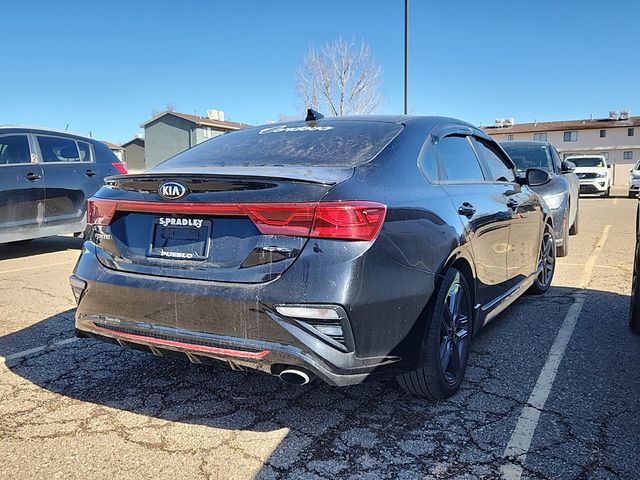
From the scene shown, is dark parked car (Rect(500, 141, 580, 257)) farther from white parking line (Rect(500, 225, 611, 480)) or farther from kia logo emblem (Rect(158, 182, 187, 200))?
kia logo emblem (Rect(158, 182, 187, 200))

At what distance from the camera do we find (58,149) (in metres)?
7.43

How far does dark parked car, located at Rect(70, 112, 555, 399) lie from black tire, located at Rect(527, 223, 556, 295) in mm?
2250

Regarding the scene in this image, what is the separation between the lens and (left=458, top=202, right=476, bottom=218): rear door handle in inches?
123

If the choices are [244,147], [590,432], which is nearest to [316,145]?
[244,147]

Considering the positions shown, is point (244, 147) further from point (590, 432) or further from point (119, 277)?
point (590, 432)

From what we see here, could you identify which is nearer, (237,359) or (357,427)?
(237,359)

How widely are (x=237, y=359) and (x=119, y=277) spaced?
0.72 metres

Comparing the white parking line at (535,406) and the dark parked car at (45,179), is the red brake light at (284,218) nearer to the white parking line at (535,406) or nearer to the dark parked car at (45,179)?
the white parking line at (535,406)

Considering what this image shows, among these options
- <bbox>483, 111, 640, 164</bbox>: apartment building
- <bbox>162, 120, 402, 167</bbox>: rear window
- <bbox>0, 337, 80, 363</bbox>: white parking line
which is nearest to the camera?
<bbox>162, 120, 402, 167</bbox>: rear window

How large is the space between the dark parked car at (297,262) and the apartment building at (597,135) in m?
57.4

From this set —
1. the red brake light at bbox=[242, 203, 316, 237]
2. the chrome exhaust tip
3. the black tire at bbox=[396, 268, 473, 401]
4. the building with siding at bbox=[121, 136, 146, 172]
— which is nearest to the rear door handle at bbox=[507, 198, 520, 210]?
the black tire at bbox=[396, 268, 473, 401]

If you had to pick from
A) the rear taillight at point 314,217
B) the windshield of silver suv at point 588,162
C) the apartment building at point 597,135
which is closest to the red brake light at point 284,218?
the rear taillight at point 314,217

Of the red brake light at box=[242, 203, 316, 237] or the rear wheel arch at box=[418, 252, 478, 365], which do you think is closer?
the red brake light at box=[242, 203, 316, 237]

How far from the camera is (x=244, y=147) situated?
10.6 ft
